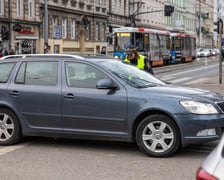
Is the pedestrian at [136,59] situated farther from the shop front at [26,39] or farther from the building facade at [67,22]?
the shop front at [26,39]

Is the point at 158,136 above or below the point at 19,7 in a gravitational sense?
below

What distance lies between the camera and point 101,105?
758 cm

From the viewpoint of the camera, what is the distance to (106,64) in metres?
8.10

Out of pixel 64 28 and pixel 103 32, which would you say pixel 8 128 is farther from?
pixel 103 32

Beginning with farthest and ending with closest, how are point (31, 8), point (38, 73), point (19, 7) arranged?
point (31, 8)
point (19, 7)
point (38, 73)

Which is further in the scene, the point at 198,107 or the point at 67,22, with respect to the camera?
the point at 67,22

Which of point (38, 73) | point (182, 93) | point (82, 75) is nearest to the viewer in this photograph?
point (182, 93)

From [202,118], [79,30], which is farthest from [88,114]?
[79,30]

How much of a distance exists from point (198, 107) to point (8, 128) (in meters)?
3.14

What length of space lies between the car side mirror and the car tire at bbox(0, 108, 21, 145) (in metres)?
1.59

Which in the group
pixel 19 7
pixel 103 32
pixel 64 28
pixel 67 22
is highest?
pixel 19 7

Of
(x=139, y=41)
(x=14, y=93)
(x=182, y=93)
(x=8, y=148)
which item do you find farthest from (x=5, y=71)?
(x=139, y=41)

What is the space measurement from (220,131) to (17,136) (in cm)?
325

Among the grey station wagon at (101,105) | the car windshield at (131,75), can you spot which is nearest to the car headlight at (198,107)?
the grey station wagon at (101,105)
